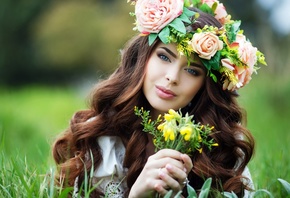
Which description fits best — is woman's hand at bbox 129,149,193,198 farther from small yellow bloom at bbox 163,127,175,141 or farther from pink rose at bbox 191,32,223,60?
pink rose at bbox 191,32,223,60

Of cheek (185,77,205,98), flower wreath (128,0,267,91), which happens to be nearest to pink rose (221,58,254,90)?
flower wreath (128,0,267,91)

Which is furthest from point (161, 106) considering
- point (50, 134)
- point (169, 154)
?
point (50, 134)

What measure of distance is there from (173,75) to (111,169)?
0.63 meters

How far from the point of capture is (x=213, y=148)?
12.5ft

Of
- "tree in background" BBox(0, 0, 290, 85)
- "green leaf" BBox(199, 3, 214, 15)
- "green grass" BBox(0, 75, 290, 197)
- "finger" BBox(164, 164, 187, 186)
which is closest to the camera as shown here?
"finger" BBox(164, 164, 187, 186)

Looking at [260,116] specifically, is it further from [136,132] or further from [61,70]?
[61,70]

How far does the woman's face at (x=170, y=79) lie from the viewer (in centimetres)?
350

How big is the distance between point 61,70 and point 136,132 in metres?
22.5

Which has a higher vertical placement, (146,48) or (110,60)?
(146,48)

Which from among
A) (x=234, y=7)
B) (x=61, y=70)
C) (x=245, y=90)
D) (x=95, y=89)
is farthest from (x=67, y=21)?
(x=95, y=89)

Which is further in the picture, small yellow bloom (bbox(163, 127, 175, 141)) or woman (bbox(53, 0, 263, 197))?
woman (bbox(53, 0, 263, 197))

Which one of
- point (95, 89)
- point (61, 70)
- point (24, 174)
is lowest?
point (61, 70)

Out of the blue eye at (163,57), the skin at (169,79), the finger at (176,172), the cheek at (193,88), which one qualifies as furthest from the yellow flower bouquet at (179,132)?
the blue eye at (163,57)

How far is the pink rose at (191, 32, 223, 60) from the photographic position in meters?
3.46
